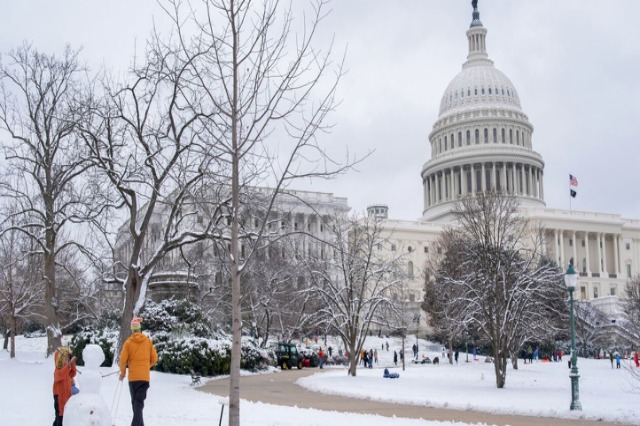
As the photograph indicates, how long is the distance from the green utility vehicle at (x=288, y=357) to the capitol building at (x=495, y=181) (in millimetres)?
64466

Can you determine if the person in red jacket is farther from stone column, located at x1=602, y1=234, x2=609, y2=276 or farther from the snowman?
stone column, located at x1=602, y1=234, x2=609, y2=276

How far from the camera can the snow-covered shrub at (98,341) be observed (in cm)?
2998

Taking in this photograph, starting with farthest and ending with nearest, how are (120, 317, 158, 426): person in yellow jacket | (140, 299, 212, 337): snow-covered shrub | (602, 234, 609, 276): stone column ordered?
1. (602, 234, 609, 276): stone column
2. (140, 299, 212, 337): snow-covered shrub
3. (120, 317, 158, 426): person in yellow jacket

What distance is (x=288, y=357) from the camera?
44.9 m

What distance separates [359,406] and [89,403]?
496 inches

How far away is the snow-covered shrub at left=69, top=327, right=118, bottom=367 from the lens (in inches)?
1180

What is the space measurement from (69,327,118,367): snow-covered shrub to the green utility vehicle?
14.6 meters

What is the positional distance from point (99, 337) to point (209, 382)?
5.39m

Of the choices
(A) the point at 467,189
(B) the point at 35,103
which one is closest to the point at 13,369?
(B) the point at 35,103

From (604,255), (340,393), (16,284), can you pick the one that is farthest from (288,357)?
(604,255)

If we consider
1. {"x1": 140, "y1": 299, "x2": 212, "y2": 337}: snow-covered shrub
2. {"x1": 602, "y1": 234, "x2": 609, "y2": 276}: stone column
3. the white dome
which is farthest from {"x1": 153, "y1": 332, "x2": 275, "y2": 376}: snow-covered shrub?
the white dome

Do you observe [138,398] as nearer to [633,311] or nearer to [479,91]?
[633,311]

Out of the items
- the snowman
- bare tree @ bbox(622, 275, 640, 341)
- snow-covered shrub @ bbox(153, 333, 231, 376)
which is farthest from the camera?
bare tree @ bbox(622, 275, 640, 341)

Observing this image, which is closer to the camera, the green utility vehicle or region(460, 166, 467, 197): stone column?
the green utility vehicle
